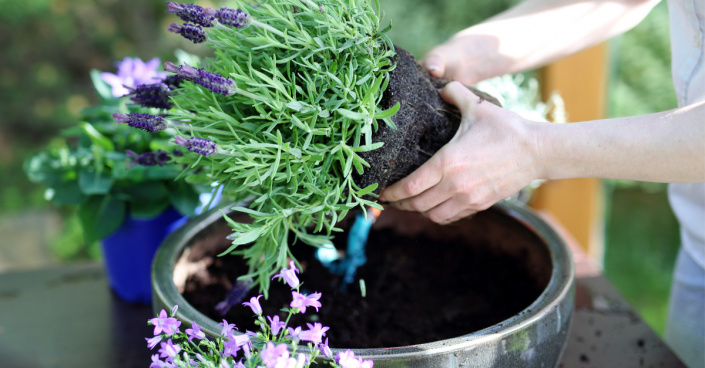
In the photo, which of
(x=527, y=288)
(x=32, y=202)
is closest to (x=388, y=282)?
(x=527, y=288)

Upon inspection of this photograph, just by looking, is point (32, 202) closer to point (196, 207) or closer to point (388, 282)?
point (196, 207)

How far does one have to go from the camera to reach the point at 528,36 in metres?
1.05

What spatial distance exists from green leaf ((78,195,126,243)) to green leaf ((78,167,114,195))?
23mm

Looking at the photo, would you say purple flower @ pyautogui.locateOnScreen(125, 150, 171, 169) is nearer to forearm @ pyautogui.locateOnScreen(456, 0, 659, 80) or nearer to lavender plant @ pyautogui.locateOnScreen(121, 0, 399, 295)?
lavender plant @ pyautogui.locateOnScreen(121, 0, 399, 295)

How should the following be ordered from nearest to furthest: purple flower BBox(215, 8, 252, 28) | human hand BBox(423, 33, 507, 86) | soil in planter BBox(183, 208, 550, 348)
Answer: purple flower BBox(215, 8, 252, 28)
soil in planter BBox(183, 208, 550, 348)
human hand BBox(423, 33, 507, 86)

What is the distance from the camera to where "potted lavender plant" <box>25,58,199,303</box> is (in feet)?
3.44

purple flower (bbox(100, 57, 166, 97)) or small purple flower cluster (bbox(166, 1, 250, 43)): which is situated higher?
small purple flower cluster (bbox(166, 1, 250, 43))

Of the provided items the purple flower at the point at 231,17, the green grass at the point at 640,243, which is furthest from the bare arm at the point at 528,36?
the green grass at the point at 640,243

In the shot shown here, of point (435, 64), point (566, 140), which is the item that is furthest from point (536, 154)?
point (435, 64)

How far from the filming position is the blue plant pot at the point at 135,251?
3.56ft

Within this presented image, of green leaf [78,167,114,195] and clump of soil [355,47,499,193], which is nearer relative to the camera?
clump of soil [355,47,499,193]

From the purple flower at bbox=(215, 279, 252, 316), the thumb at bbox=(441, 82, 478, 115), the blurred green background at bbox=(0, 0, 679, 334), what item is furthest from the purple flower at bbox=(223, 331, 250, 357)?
the blurred green background at bbox=(0, 0, 679, 334)

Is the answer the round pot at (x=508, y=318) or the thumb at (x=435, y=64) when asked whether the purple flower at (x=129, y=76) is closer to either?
the round pot at (x=508, y=318)

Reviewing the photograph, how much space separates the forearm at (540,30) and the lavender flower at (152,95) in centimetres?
54
